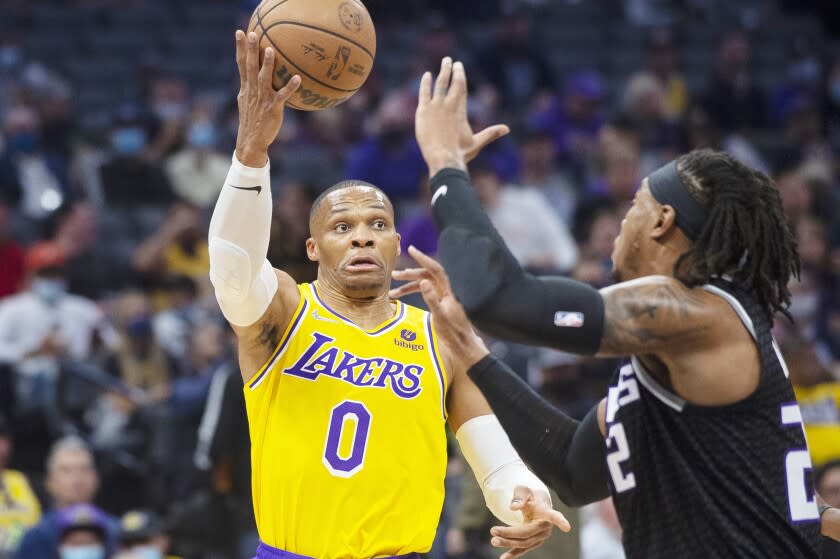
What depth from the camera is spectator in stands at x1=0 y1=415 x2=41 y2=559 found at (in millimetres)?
7973

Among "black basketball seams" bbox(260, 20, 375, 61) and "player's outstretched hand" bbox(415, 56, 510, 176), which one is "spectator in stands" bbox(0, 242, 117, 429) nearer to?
"black basketball seams" bbox(260, 20, 375, 61)

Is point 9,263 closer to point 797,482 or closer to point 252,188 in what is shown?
point 252,188

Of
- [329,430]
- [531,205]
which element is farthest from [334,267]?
[531,205]

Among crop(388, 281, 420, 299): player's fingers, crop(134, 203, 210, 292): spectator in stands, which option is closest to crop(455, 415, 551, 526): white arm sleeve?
crop(388, 281, 420, 299): player's fingers

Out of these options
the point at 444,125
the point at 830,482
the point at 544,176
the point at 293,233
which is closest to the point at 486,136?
the point at 444,125

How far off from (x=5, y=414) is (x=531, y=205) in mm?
4481

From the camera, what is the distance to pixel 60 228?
1038 cm

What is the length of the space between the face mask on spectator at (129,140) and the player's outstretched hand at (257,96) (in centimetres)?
772

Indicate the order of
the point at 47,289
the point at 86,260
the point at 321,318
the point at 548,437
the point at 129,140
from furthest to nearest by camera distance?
the point at 129,140 < the point at 86,260 < the point at 47,289 < the point at 321,318 < the point at 548,437

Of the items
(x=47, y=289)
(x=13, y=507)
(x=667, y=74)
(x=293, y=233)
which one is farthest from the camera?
(x=667, y=74)

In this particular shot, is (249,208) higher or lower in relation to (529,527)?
higher

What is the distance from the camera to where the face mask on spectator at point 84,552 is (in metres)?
7.54

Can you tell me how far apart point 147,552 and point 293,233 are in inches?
116

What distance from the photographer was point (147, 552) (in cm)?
763
